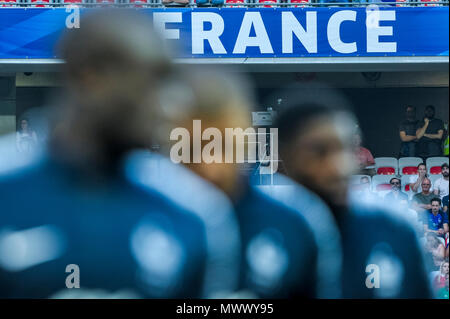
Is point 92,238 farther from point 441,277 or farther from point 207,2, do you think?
point 207,2

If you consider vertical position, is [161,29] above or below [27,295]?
above

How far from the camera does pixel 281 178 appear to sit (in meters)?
1.11

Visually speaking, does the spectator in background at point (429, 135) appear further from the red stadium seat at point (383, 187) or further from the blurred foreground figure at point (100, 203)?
the blurred foreground figure at point (100, 203)

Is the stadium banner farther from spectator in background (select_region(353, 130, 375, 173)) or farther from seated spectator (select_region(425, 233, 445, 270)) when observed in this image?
seated spectator (select_region(425, 233, 445, 270))

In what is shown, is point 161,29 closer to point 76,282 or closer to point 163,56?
point 163,56

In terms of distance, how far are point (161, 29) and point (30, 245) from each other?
0.44 metres

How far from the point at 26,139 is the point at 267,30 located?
2.45m

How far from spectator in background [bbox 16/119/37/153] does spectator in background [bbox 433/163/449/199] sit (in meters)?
0.82

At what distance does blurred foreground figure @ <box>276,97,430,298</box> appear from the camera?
112cm

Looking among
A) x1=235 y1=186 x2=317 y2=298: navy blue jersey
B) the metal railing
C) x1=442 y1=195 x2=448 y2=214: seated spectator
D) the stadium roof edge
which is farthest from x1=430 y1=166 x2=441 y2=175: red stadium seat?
the metal railing

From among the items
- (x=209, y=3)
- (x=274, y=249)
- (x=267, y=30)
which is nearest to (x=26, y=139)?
(x=274, y=249)

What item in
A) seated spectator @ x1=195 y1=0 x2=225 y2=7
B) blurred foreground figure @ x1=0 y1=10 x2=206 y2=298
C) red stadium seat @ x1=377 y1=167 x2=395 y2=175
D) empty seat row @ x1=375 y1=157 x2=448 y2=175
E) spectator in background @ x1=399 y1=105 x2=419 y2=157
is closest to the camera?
blurred foreground figure @ x1=0 y1=10 x2=206 y2=298

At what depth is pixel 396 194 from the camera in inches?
47.8
